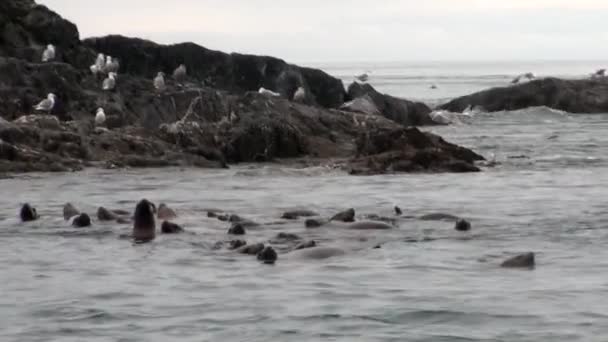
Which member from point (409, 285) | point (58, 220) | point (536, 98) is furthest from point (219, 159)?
point (536, 98)

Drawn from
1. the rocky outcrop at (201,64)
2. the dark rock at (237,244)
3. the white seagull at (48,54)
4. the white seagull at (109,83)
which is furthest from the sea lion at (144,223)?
the rocky outcrop at (201,64)

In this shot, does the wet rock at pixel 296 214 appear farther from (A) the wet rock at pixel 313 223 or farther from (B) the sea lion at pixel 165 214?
(B) the sea lion at pixel 165 214

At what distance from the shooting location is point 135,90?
119ft

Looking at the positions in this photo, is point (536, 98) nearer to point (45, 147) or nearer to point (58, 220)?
point (45, 147)

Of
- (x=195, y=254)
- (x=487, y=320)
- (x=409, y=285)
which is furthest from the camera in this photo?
(x=195, y=254)

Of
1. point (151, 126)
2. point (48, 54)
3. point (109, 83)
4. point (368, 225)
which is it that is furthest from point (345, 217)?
point (48, 54)

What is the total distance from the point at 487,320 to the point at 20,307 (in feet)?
15.3

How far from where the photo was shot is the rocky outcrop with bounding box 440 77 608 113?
194 ft

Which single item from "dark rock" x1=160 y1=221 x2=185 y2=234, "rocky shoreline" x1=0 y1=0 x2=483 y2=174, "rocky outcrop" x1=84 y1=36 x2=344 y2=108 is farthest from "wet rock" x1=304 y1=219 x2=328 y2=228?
"rocky outcrop" x1=84 y1=36 x2=344 y2=108

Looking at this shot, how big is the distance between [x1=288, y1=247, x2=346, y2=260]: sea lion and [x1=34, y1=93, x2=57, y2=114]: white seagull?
54.2 feet

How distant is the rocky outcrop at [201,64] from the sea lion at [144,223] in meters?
28.3

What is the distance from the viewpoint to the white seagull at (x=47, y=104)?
32219 millimetres

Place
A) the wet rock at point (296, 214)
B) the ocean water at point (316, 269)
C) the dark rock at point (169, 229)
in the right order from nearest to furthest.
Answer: the ocean water at point (316, 269)
the dark rock at point (169, 229)
the wet rock at point (296, 214)

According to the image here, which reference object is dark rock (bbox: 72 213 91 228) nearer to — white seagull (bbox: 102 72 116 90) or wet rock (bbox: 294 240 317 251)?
wet rock (bbox: 294 240 317 251)
